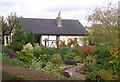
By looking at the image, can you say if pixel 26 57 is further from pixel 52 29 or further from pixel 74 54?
pixel 52 29

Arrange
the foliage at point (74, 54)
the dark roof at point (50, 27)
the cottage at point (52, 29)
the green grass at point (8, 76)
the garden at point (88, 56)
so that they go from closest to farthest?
1. the green grass at point (8, 76)
2. the garden at point (88, 56)
3. the foliage at point (74, 54)
4. the cottage at point (52, 29)
5. the dark roof at point (50, 27)

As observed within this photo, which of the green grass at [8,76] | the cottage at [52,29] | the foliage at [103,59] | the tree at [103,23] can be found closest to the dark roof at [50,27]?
the cottage at [52,29]

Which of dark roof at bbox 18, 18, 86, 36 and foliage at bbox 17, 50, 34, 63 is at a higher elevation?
dark roof at bbox 18, 18, 86, 36

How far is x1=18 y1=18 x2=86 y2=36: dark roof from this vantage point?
52250mm

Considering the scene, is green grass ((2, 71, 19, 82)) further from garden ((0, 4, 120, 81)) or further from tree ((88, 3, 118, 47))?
tree ((88, 3, 118, 47))

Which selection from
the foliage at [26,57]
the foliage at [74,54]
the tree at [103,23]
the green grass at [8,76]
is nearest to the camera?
the green grass at [8,76]

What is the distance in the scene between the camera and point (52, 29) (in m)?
53.1

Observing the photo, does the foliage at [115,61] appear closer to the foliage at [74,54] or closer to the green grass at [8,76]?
the green grass at [8,76]

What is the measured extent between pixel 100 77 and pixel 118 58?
4938 millimetres

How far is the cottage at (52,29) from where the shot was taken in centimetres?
5197

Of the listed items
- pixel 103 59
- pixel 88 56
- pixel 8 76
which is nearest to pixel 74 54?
pixel 88 56

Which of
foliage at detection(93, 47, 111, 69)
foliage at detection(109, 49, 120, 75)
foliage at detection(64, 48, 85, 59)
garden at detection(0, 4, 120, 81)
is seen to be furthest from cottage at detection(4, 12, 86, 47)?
foliage at detection(109, 49, 120, 75)

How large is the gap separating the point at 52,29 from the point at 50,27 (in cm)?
80

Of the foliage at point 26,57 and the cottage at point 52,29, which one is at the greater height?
the cottage at point 52,29
